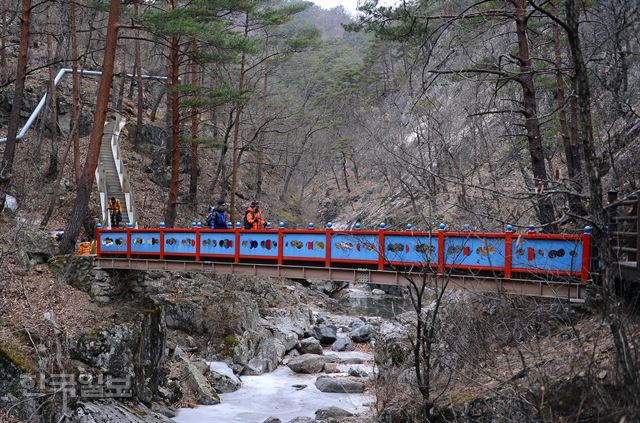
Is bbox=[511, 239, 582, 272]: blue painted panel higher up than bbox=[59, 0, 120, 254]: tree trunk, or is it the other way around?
bbox=[59, 0, 120, 254]: tree trunk

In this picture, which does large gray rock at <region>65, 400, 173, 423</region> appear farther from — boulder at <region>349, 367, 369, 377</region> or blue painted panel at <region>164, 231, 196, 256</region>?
boulder at <region>349, 367, 369, 377</region>

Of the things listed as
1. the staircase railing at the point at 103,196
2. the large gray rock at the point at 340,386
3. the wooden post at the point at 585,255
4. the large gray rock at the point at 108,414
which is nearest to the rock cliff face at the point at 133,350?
the large gray rock at the point at 108,414

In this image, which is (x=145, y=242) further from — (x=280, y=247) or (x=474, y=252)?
(x=474, y=252)

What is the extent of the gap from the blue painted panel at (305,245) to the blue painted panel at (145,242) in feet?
14.0

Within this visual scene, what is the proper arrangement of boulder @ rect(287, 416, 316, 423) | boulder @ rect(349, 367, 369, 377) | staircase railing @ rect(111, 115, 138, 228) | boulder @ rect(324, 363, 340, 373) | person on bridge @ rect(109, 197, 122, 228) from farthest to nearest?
staircase railing @ rect(111, 115, 138, 228), person on bridge @ rect(109, 197, 122, 228), boulder @ rect(324, 363, 340, 373), boulder @ rect(349, 367, 369, 377), boulder @ rect(287, 416, 316, 423)

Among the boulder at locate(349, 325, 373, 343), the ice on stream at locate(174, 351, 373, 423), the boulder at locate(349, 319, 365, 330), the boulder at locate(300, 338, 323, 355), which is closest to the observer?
the ice on stream at locate(174, 351, 373, 423)

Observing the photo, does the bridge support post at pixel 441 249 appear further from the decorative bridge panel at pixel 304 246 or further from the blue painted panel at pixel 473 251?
the decorative bridge panel at pixel 304 246

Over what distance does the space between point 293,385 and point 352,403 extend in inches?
94.7

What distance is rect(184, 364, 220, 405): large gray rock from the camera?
44.6 ft

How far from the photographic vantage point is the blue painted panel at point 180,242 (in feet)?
49.6

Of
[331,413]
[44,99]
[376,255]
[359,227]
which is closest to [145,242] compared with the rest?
[359,227]

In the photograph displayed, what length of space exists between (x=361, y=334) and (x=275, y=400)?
7.55m

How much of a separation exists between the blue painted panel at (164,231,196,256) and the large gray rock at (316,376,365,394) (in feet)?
15.7

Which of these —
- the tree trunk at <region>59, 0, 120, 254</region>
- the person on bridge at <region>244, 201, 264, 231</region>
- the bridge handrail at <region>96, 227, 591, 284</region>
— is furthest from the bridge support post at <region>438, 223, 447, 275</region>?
the tree trunk at <region>59, 0, 120, 254</region>
